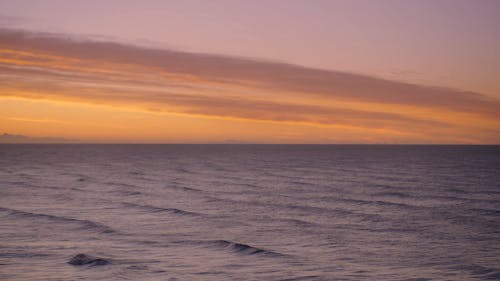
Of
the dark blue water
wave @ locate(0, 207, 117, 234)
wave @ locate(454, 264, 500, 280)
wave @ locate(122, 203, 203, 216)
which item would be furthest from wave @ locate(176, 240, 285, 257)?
wave @ locate(122, 203, 203, 216)

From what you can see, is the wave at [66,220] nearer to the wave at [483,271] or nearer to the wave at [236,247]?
the wave at [236,247]

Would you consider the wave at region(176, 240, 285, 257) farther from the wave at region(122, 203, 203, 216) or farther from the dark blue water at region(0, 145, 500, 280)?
the wave at region(122, 203, 203, 216)

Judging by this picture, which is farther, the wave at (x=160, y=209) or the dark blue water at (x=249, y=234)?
the wave at (x=160, y=209)

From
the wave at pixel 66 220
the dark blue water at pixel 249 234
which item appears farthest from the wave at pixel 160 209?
the wave at pixel 66 220

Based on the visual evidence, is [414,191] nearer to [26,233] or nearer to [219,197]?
[219,197]

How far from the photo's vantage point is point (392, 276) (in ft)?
72.2

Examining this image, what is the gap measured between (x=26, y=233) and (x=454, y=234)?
1003 inches

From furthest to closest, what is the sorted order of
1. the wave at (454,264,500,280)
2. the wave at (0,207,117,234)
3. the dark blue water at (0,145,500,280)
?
1. the wave at (0,207,117,234)
2. the dark blue water at (0,145,500,280)
3. the wave at (454,264,500,280)

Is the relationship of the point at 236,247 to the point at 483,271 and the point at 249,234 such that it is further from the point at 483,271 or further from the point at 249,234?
the point at 483,271

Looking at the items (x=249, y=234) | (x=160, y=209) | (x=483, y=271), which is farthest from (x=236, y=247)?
(x=160, y=209)

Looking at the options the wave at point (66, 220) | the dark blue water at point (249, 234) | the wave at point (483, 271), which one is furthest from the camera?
the wave at point (66, 220)

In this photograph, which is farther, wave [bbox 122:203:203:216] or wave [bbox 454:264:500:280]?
wave [bbox 122:203:203:216]

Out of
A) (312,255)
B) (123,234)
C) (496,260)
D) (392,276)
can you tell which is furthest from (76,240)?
(496,260)

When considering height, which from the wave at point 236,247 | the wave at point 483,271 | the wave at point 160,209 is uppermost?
the wave at point 160,209
